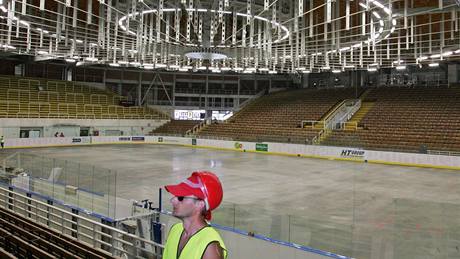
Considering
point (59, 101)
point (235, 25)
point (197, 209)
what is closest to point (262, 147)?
point (235, 25)

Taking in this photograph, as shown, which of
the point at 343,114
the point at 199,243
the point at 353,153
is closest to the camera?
the point at 199,243

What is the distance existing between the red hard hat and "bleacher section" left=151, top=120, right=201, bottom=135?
133 feet

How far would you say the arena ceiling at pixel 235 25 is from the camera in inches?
558

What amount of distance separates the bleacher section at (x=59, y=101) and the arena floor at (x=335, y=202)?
52.3 feet

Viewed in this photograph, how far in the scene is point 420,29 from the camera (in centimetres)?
1920

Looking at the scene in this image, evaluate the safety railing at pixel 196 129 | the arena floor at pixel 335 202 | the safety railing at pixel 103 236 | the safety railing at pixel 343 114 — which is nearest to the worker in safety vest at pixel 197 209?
the safety railing at pixel 103 236

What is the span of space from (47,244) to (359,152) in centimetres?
2497

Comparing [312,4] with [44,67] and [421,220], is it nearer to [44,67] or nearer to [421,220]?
[421,220]

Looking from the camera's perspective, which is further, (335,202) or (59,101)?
(59,101)

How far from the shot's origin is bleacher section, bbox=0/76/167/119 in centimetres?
3666

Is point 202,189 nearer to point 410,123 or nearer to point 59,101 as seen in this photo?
point 410,123

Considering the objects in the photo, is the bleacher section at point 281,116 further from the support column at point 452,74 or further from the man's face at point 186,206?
the man's face at point 186,206

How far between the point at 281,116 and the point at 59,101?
24.9 m

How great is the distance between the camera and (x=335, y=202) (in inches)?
508
